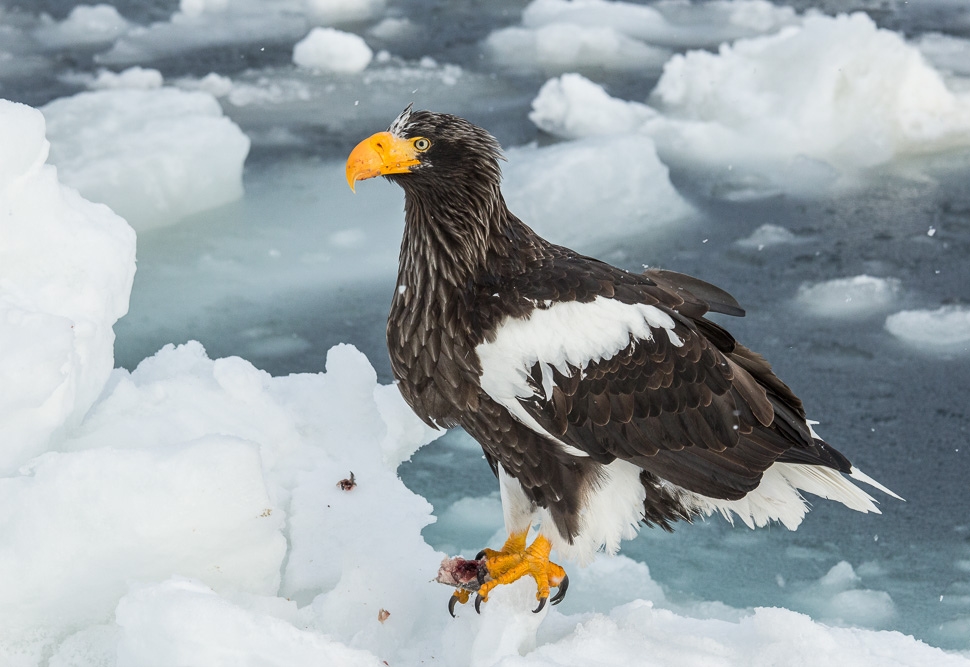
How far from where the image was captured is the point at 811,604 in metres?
3.64

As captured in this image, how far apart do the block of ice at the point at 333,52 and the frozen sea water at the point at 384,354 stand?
135 mm

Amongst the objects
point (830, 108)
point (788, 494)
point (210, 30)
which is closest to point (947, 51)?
point (830, 108)

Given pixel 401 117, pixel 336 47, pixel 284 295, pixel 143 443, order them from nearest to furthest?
pixel 401 117
pixel 143 443
pixel 284 295
pixel 336 47

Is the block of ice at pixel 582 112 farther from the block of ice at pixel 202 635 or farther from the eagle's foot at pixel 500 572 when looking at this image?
the block of ice at pixel 202 635

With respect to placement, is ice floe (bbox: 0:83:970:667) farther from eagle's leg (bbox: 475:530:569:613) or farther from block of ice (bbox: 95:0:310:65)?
block of ice (bbox: 95:0:310:65)

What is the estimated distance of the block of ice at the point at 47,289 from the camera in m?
2.61

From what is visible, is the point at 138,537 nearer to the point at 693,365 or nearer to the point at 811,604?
the point at 693,365

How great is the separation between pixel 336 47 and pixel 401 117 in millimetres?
5247

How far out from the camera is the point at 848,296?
5266mm

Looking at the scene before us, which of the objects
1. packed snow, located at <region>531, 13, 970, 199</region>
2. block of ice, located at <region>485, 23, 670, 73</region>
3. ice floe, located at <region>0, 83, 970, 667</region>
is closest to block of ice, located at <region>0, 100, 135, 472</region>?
ice floe, located at <region>0, 83, 970, 667</region>

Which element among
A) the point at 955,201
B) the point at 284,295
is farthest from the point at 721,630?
the point at 955,201

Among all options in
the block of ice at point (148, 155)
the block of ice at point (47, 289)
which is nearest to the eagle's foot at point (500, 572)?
the block of ice at point (47, 289)

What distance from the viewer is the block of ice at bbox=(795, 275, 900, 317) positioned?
5180mm

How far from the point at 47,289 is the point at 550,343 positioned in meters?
1.37
